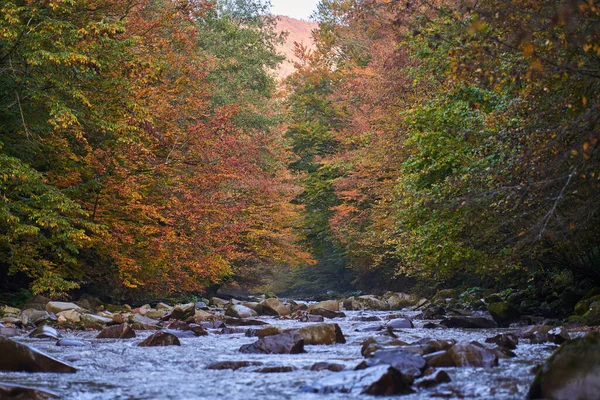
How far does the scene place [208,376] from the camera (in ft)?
23.2

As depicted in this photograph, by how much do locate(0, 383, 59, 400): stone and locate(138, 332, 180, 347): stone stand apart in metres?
4.90

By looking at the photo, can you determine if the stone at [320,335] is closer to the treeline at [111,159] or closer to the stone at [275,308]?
the treeline at [111,159]

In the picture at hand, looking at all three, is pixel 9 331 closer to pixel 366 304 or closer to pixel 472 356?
pixel 472 356

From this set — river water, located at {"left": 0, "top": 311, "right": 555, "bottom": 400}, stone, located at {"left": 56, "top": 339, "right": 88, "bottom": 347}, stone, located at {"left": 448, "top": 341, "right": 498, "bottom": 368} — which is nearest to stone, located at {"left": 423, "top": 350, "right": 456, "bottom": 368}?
stone, located at {"left": 448, "top": 341, "right": 498, "bottom": 368}

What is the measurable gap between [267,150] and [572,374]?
27141 mm

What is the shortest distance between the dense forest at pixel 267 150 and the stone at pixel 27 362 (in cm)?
533

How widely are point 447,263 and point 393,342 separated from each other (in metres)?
5.69

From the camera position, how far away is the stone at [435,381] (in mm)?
6033

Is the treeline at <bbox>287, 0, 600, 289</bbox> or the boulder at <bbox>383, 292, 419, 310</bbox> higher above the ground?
the treeline at <bbox>287, 0, 600, 289</bbox>

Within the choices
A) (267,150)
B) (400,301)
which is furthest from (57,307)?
(267,150)

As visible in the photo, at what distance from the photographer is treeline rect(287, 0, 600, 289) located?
725 cm

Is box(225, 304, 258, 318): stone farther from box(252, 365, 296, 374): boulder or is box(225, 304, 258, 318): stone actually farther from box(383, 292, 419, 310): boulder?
box(252, 365, 296, 374): boulder

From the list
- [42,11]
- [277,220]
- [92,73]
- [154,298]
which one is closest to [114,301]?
[154,298]

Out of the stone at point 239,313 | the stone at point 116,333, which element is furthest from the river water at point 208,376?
the stone at point 239,313
